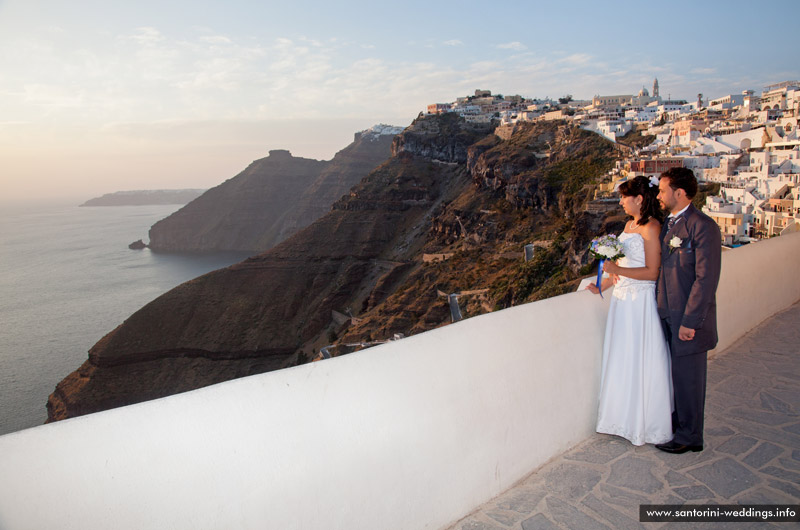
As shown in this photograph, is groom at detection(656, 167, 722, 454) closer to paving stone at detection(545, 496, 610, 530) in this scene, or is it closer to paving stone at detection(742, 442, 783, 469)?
paving stone at detection(742, 442, 783, 469)

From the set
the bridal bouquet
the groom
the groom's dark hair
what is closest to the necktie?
the groom

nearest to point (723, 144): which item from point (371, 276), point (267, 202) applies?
point (371, 276)

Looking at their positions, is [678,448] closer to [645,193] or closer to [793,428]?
[793,428]

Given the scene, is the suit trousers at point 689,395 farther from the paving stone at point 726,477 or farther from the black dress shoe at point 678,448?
the paving stone at point 726,477

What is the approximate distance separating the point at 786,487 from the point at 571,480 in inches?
36.5

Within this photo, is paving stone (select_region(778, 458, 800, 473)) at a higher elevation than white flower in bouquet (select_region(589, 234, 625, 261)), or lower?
lower

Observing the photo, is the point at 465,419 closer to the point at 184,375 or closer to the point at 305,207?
the point at 184,375

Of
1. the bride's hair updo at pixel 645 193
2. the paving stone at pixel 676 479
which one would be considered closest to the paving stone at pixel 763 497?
the paving stone at pixel 676 479

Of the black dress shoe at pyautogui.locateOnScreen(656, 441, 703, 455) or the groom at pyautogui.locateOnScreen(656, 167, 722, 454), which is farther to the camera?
the black dress shoe at pyautogui.locateOnScreen(656, 441, 703, 455)

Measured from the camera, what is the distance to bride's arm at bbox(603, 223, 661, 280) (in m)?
2.94

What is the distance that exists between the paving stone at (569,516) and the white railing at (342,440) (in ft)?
0.83

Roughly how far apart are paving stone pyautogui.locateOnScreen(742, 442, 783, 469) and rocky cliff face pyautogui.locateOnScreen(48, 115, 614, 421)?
2248cm

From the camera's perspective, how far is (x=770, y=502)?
7.90ft

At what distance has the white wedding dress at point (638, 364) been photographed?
9.66 feet
